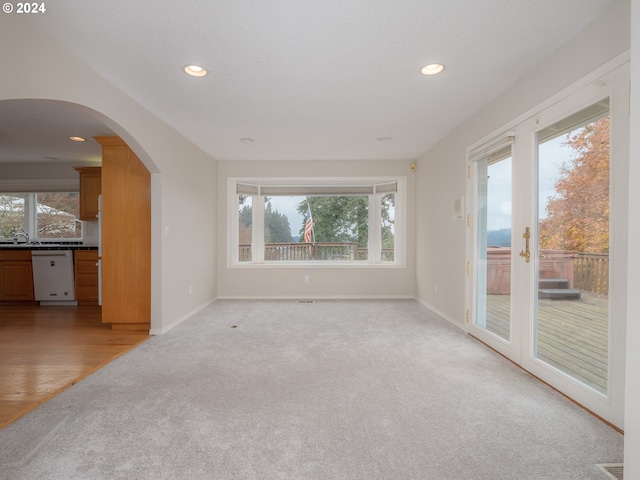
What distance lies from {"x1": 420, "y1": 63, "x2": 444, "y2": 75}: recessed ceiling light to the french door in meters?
0.85

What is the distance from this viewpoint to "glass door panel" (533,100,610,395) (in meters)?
1.92

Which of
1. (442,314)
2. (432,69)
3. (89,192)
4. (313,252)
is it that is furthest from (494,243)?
(89,192)

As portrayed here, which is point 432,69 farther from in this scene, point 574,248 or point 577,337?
point 577,337

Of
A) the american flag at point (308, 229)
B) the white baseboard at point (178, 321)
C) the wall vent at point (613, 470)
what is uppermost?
the american flag at point (308, 229)

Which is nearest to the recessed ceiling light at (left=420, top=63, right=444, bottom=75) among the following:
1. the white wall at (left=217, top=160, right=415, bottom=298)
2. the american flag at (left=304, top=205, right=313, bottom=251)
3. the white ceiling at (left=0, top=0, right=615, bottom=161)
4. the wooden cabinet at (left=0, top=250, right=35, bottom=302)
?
the white ceiling at (left=0, top=0, right=615, bottom=161)

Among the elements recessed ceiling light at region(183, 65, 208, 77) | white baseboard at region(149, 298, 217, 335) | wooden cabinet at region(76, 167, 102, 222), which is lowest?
white baseboard at region(149, 298, 217, 335)

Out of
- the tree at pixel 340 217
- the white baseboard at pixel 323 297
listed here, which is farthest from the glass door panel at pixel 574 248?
the tree at pixel 340 217

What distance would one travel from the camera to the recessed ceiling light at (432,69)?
2398mm

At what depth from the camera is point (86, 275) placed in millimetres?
4867

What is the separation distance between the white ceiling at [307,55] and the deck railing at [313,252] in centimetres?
247

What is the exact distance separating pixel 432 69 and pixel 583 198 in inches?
56.1

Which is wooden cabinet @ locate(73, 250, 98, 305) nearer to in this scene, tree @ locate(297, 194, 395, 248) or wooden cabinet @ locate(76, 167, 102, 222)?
wooden cabinet @ locate(76, 167, 102, 222)

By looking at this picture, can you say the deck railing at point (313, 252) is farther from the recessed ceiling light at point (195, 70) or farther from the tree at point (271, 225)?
the recessed ceiling light at point (195, 70)

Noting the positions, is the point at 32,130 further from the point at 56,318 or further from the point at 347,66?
the point at 347,66
